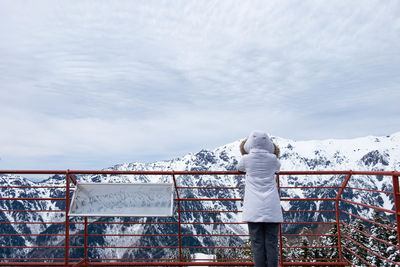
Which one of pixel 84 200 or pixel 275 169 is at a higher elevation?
pixel 275 169

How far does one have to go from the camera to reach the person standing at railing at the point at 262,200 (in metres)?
4.44

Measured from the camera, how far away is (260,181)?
454 centimetres

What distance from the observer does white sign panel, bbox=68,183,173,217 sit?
5.68 metres

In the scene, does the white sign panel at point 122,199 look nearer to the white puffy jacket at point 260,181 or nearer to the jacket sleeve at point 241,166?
the jacket sleeve at point 241,166

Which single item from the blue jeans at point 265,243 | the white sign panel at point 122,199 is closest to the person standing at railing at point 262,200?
the blue jeans at point 265,243

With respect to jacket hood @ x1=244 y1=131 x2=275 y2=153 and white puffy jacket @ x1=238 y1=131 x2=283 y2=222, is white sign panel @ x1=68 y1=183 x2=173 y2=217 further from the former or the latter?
jacket hood @ x1=244 y1=131 x2=275 y2=153

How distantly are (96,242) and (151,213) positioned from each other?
19619cm

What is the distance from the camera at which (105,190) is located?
5902mm

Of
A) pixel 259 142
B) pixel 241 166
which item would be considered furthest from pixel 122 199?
pixel 259 142

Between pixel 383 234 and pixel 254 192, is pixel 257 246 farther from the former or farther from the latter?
pixel 383 234

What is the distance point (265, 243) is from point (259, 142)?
1.27 m

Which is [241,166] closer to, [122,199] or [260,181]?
[260,181]

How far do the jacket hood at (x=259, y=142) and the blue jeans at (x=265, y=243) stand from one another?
0.95 metres

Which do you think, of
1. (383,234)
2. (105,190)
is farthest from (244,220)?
(383,234)
